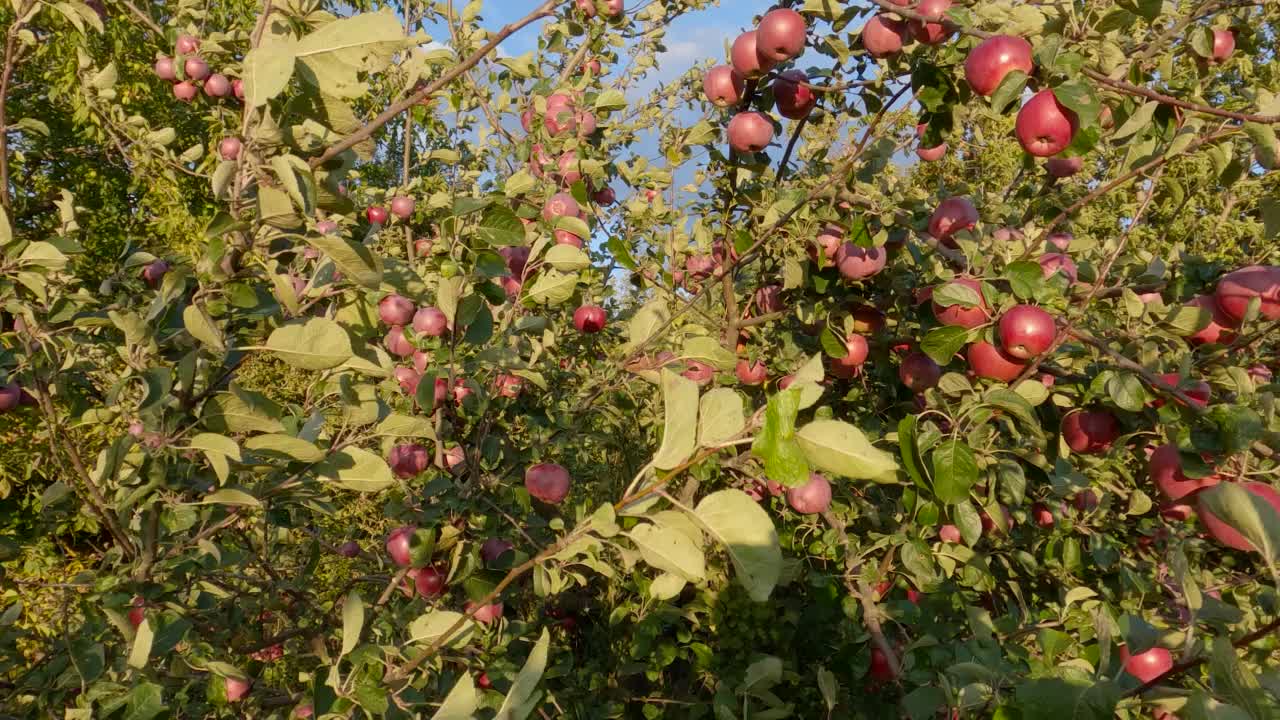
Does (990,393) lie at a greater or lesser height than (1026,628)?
greater

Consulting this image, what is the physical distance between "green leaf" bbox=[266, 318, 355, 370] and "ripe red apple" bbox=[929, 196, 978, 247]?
1243mm

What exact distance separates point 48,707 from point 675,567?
108 cm

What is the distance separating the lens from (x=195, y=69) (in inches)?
62.8

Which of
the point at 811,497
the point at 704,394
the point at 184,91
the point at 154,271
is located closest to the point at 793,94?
the point at 811,497

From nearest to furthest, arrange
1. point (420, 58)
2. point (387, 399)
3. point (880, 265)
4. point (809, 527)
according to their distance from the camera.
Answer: point (420, 58), point (880, 265), point (387, 399), point (809, 527)

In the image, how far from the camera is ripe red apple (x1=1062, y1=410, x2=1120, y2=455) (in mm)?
1308

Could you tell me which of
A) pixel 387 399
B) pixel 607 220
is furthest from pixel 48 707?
pixel 607 220

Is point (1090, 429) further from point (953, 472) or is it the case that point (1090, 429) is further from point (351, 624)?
point (351, 624)

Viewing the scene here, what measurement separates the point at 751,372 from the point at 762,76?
2.45 feet

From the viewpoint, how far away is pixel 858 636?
1527 millimetres

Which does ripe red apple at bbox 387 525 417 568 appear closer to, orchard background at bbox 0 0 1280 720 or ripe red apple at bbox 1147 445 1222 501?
orchard background at bbox 0 0 1280 720

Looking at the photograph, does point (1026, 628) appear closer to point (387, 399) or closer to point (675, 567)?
point (675, 567)

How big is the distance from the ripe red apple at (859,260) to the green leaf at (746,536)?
0.95 meters

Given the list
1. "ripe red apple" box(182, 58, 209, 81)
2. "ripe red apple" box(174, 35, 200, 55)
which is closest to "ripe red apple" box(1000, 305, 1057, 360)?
"ripe red apple" box(182, 58, 209, 81)
